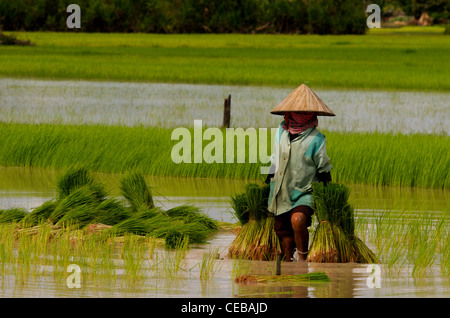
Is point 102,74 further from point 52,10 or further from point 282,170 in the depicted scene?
point 52,10

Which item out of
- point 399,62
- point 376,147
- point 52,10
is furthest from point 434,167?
point 52,10

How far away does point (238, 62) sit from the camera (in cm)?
3006

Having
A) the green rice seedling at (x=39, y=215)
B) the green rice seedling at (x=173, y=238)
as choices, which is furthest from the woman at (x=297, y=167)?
the green rice seedling at (x=39, y=215)

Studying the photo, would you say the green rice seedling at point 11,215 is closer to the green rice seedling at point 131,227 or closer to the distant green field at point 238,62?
the green rice seedling at point 131,227

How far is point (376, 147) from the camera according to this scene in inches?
440

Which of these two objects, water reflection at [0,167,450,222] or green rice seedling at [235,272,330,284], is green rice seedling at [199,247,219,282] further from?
water reflection at [0,167,450,222]

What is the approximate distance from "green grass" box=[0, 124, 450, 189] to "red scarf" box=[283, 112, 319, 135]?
450cm

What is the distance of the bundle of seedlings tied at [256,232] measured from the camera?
637 cm

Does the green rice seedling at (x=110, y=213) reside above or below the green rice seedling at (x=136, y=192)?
below

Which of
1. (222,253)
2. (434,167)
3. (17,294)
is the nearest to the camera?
(17,294)

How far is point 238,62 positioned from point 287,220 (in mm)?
24076

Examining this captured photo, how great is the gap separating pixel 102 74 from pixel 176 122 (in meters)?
10.6

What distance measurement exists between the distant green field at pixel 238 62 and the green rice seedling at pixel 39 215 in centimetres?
1632

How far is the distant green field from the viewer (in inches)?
968
